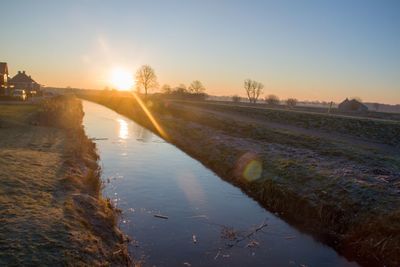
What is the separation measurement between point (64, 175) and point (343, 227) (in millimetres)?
11908

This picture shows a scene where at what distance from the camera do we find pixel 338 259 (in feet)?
40.1

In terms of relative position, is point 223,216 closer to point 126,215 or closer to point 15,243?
point 126,215

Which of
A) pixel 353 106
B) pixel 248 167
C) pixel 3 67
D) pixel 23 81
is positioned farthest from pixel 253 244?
pixel 23 81

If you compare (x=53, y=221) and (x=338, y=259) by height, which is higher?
(x=53, y=221)

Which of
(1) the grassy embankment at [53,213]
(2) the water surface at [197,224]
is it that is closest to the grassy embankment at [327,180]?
(2) the water surface at [197,224]

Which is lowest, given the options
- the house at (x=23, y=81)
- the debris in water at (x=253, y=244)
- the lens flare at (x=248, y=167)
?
the debris in water at (x=253, y=244)

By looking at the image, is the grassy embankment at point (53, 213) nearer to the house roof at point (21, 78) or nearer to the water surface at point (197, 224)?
the water surface at point (197, 224)

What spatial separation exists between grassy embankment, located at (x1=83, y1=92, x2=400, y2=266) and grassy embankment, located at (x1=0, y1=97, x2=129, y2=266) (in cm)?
816

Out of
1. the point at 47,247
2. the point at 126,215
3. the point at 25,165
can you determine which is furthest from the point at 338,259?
the point at 25,165

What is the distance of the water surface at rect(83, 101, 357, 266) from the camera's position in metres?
11.6

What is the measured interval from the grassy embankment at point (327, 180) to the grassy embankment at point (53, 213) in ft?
26.8

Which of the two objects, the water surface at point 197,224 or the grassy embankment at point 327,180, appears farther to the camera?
the grassy embankment at point 327,180

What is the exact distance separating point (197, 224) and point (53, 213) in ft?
18.2

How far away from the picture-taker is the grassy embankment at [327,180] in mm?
12938
